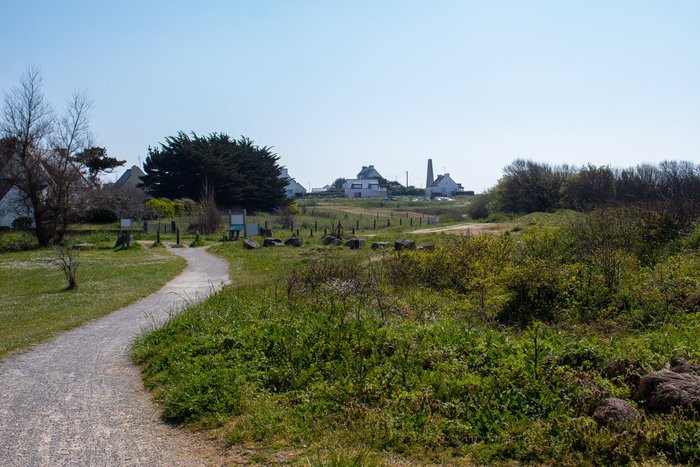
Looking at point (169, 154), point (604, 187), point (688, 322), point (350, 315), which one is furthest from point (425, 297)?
point (169, 154)

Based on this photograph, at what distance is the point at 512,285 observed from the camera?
10422mm

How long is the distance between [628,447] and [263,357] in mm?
3961

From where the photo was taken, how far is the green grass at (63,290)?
11.1 meters

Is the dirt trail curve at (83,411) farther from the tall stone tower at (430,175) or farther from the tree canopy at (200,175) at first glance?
the tall stone tower at (430,175)

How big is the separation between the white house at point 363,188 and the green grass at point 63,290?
82.6 meters

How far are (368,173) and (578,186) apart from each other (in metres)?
79.5

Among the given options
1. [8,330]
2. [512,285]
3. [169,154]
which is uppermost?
[169,154]

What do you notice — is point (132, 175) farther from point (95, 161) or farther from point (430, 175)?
point (430, 175)

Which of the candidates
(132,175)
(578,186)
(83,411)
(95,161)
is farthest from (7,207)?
(83,411)

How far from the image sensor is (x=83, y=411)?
6.20m

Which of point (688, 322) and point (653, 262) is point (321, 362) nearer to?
point (688, 322)

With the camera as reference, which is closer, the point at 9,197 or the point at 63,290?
the point at 63,290

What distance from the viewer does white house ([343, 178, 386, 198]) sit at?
109500 mm

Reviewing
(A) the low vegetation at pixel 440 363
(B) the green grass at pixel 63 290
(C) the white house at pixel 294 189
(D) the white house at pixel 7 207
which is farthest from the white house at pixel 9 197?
(C) the white house at pixel 294 189
